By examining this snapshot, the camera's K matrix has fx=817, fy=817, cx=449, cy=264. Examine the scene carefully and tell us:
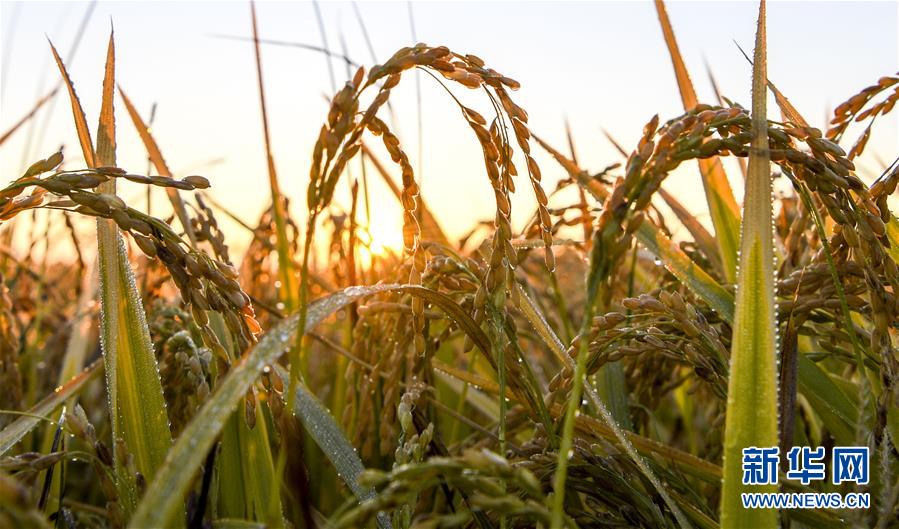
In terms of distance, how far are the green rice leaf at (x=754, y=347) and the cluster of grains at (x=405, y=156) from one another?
0.88 feet

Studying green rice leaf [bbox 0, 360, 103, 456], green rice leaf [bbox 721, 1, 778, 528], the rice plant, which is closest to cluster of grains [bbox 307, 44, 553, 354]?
the rice plant

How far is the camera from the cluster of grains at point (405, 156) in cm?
87

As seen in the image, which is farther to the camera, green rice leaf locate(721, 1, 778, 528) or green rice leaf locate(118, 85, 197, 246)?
green rice leaf locate(118, 85, 197, 246)

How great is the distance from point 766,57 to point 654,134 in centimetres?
35

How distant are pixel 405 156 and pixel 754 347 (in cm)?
54

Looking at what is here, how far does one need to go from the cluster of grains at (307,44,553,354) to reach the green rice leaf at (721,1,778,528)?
0.88 feet

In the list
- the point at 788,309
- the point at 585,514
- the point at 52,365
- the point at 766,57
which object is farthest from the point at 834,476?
the point at 52,365

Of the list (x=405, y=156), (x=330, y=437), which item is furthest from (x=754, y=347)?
(x=330, y=437)

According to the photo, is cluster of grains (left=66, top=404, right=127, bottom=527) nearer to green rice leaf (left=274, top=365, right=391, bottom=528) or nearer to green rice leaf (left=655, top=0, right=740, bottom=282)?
green rice leaf (left=274, top=365, right=391, bottom=528)

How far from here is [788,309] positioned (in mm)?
1453

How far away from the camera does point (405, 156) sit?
117cm

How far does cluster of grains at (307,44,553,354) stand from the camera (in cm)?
87

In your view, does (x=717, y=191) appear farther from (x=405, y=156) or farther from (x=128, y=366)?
(x=128, y=366)

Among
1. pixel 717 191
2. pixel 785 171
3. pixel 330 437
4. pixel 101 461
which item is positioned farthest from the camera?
pixel 717 191
